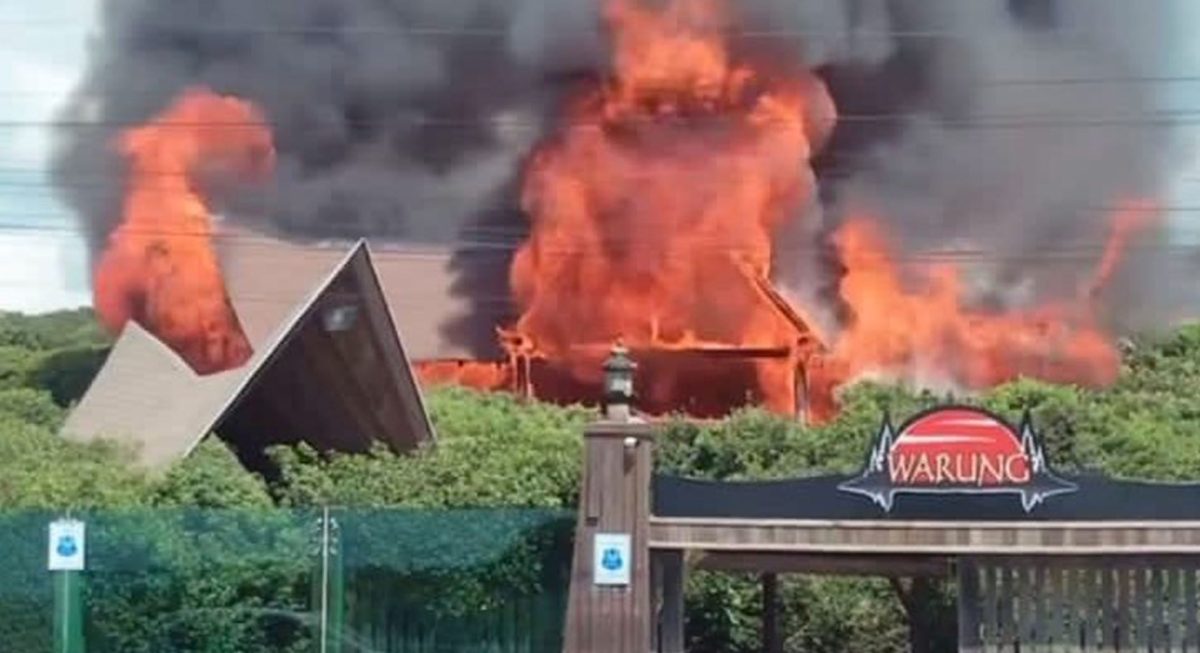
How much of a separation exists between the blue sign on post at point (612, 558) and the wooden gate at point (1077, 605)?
8.41 feet

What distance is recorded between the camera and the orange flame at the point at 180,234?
155ft

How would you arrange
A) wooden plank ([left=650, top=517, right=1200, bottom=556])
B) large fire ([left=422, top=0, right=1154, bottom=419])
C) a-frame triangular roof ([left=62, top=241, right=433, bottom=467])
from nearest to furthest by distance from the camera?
1. wooden plank ([left=650, top=517, right=1200, bottom=556])
2. a-frame triangular roof ([left=62, top=241, right=433, bottom=467])
3. large fire ([left=422, top=0, right=1154, bottom=419])

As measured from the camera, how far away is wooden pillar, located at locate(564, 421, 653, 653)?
1582 cm

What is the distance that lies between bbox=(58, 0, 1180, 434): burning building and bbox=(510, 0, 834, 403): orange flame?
72 mm

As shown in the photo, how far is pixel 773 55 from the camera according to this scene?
51438 millimetres

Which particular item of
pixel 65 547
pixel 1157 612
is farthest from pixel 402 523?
pixel 1157 612

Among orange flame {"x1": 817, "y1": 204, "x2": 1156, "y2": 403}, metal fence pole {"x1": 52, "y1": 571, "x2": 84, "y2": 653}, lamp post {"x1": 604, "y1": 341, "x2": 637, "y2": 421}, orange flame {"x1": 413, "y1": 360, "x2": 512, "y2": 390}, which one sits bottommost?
metal fence pole {"x1": 52, "y1": 571, "x2": 84, "y2": 653}

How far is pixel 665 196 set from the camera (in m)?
50.2

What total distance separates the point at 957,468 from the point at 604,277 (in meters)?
33.1

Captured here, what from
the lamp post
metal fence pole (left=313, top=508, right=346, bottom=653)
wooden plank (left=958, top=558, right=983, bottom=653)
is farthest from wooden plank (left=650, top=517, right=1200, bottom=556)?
metal fence pole (left=313, top=508, right=346, bottom=653)

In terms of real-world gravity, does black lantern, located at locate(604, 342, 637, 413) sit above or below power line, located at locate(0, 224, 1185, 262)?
below

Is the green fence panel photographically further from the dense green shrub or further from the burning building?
the burning building

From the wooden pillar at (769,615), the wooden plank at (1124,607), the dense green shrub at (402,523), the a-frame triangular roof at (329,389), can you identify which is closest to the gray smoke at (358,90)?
the dense green shrub at (402,523)

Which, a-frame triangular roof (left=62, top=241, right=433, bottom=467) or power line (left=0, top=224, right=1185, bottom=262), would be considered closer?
a-frame triangular roof (left=62, top=241, right=433, bottom=467)
